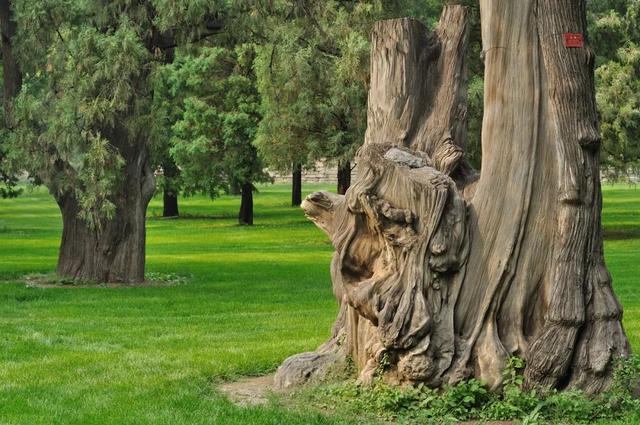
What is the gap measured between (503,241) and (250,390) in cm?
241

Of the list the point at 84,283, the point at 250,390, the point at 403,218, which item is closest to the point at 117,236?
the point at 84,283

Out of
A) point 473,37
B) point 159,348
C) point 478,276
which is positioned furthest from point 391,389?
point 473,37

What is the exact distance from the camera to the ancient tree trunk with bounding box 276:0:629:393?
26.6 ft

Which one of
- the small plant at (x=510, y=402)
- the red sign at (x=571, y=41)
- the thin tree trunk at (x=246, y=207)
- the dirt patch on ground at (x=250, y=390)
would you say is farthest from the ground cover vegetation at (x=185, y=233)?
the thin tree trunk at (x=246, y=207)

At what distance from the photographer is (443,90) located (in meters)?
9.28

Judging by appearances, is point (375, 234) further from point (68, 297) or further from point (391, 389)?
point (68, 297)

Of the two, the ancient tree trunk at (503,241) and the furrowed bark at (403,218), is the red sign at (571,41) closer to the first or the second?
the ancient tree trunk at (503,241)

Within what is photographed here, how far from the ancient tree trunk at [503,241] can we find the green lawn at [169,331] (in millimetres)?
965

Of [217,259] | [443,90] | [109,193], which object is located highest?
[443,90]

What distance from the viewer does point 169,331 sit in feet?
44.9

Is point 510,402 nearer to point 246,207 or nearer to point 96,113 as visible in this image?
point 96,113

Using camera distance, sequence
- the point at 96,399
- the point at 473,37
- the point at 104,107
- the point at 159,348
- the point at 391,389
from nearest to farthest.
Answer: the point at 391,389
the point at 96,399
the point at 159,348
the point at 104,107
the point at 473,37

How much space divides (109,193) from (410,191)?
34.6ft

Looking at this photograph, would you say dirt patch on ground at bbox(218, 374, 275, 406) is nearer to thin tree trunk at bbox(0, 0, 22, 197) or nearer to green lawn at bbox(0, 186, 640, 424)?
green lawn at bbox(0, 186, 640, 424)
